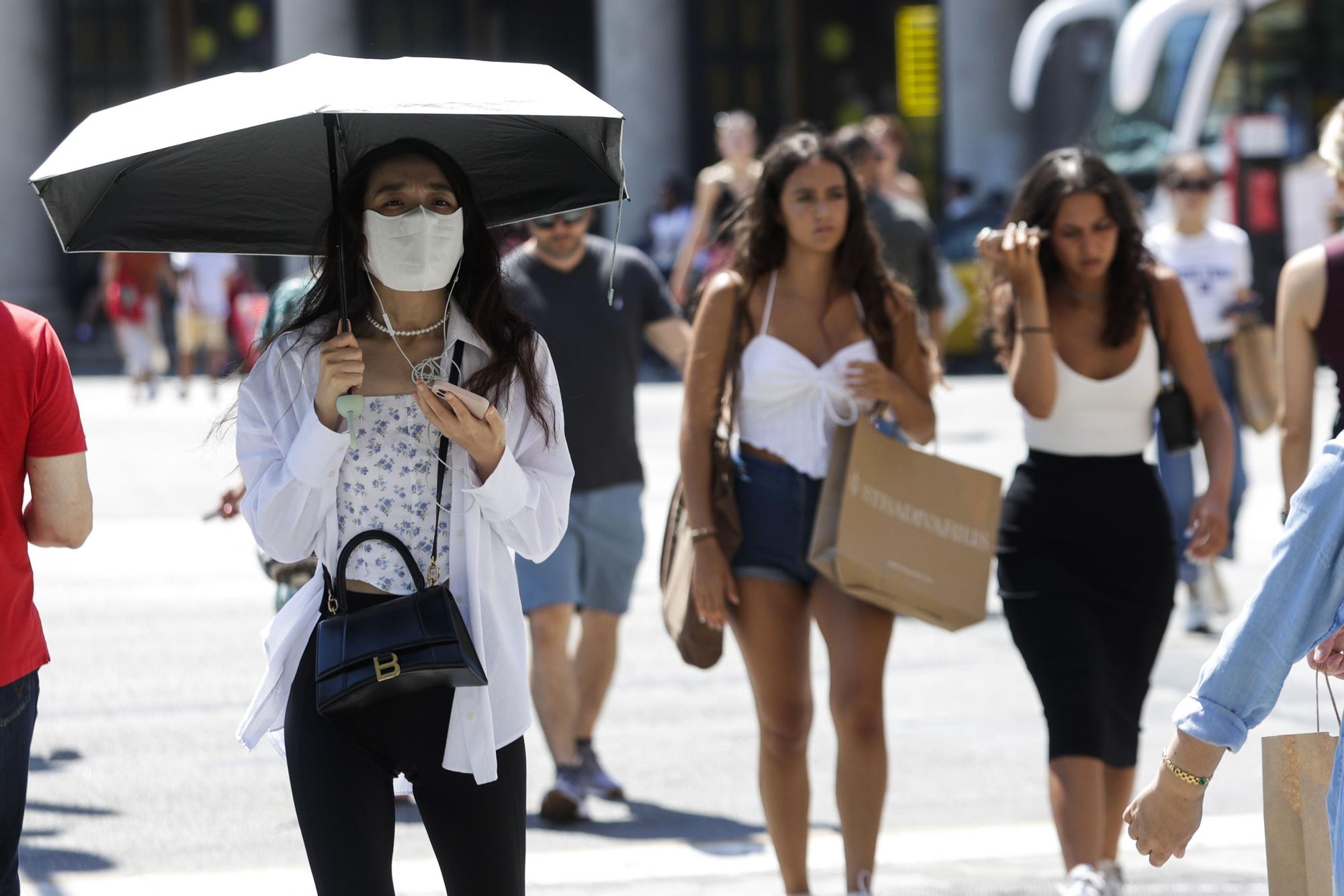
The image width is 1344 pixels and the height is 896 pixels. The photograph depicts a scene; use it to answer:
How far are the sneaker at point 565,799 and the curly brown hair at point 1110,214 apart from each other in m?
2.00

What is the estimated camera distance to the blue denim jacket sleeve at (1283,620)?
7.99 ft

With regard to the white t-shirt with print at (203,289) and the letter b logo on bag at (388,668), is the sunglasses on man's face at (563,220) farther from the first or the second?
the white t-shirt with print at (203,289)

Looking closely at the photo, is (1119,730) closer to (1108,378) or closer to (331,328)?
(1108,378)

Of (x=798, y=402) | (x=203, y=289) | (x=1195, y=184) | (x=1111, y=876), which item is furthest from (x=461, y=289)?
(x=203, y=289)

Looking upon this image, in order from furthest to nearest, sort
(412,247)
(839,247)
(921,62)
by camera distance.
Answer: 1. (921,62)
2. (839,247)
3. (412,247)

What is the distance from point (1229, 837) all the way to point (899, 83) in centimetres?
3165

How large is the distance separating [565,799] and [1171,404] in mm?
2241

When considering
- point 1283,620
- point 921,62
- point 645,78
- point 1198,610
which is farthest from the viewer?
point 921,62

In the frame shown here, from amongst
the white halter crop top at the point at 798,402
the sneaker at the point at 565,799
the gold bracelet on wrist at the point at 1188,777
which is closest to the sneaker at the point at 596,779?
the sneaker at the point at 565,799

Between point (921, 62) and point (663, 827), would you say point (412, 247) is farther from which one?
point (921, 62)

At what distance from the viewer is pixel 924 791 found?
6414 mm

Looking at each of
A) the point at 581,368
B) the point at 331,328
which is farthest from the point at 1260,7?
the point at 331,328

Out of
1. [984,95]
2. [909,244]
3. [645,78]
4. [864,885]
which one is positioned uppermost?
[909,244]

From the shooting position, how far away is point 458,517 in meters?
3.38
